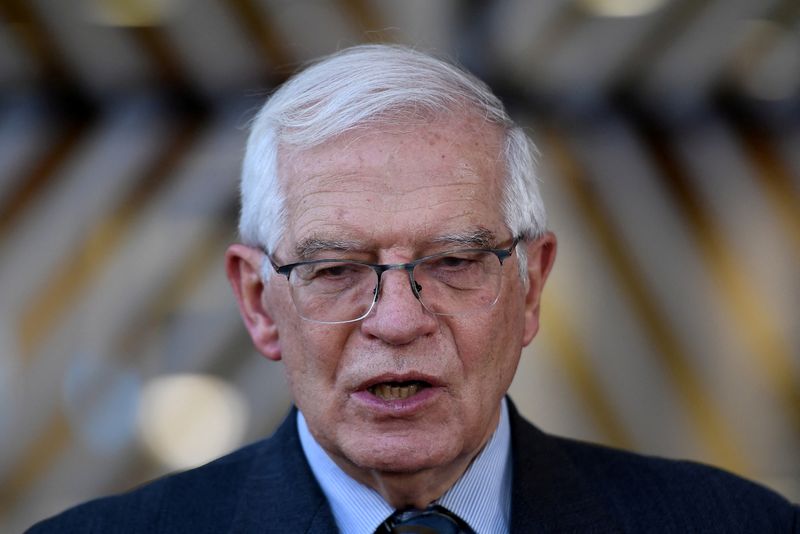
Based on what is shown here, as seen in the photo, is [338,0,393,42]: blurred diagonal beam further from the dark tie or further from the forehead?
the dark tie

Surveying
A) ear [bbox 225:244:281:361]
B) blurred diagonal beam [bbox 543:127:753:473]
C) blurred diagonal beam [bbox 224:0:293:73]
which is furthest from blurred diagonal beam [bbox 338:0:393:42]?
ear [bbox 225:244:281:361]

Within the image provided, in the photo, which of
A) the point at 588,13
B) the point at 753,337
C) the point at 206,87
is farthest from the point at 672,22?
the point at 206,87

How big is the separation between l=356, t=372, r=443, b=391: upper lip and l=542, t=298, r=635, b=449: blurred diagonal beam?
166 cm

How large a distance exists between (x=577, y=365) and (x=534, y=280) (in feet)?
4.89

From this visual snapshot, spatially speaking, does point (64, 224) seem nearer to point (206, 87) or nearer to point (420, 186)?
point (206, 87)

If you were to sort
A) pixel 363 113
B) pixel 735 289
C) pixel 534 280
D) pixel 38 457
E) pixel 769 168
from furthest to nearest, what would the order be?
1. pixel 769 168
2. pixel 735 289
3. pixel 38 457
4. pixel 534 280
5. pixel 363 113

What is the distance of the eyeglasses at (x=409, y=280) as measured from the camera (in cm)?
146

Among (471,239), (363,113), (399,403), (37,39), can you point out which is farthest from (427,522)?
(37,39)

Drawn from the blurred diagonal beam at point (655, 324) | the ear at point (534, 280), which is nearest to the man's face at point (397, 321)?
the ear at point (534, 280)

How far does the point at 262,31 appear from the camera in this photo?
309 centimetres

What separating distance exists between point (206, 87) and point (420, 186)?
193 centimetres

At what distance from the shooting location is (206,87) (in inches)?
128

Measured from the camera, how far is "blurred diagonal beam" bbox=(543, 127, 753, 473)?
301 centimetres

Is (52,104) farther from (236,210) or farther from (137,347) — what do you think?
(137,347)
